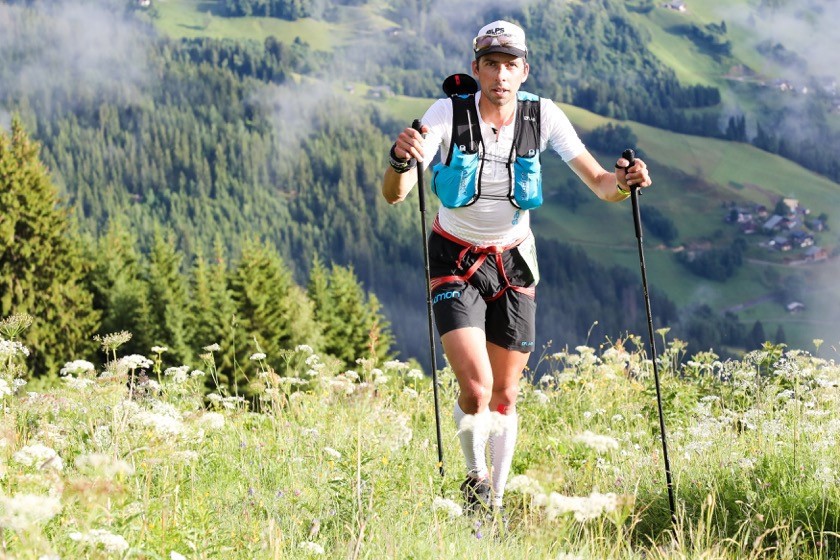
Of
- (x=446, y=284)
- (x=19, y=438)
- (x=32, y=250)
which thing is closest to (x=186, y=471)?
(x=19, y=438)

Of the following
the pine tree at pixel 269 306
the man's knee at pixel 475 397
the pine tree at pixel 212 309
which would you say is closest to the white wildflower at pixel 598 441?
the man's knee at pixel 475 397

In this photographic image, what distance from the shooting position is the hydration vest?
5.93m

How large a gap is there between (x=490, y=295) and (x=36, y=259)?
5856 centimetres

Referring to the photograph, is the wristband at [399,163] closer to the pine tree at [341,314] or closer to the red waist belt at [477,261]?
the red waist belt at [477,261]

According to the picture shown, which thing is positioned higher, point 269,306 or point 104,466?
point 104,466

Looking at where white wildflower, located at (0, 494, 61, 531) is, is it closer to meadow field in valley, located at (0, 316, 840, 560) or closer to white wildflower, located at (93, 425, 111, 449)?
meadow field in valley, located at (0, 316, 840, 560)

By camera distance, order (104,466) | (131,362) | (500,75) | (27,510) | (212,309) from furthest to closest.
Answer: (212,309) < (500,75) < (131,362) < (104,466) < (27,510)

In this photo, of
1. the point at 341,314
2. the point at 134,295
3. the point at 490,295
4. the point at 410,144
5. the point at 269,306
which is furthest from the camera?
the point at 341,314

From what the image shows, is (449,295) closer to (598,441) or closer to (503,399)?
(503,399)

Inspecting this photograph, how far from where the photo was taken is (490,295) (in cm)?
614

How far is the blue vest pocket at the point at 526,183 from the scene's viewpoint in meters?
6.03

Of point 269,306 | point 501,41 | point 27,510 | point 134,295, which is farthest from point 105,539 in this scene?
point 269,306

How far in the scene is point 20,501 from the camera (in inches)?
106

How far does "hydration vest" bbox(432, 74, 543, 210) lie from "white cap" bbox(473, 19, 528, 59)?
23 centimetres
